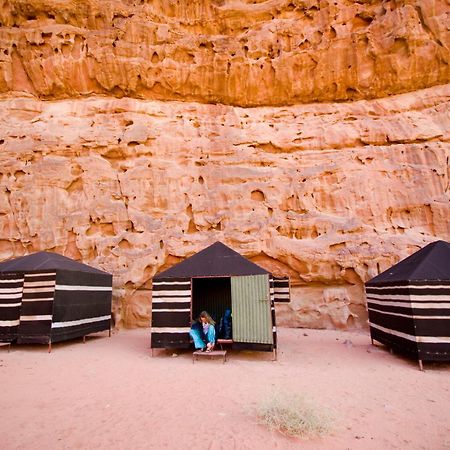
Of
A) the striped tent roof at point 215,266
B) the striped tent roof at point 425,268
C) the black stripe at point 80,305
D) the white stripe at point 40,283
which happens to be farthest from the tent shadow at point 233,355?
the striped tent roof at point 425,268

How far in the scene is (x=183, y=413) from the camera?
5.08 metres

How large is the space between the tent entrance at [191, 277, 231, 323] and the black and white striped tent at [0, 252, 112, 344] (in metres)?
4.04

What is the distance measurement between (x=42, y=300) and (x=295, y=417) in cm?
896

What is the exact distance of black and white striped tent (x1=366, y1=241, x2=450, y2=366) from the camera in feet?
25.3

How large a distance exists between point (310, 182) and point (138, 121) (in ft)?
32.0

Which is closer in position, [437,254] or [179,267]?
[437,254]

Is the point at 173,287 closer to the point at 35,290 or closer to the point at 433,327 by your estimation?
the point at 35,290

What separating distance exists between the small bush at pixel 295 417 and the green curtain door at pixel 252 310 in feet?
12.1

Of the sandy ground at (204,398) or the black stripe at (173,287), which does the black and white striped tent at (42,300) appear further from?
the black stripe at (173,287)

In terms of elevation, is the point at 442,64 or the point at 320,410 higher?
the point at 442,64

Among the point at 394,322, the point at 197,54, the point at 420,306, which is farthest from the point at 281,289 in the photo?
the point at 197,54

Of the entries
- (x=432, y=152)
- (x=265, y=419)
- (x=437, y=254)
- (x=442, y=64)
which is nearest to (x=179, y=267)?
(x=265, y=419)

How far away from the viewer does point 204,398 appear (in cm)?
576

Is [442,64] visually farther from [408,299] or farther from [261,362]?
[261,362]
